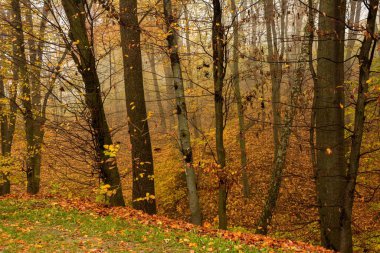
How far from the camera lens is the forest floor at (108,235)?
6.54 metres

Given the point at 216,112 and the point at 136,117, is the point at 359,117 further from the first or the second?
the point at 136,117

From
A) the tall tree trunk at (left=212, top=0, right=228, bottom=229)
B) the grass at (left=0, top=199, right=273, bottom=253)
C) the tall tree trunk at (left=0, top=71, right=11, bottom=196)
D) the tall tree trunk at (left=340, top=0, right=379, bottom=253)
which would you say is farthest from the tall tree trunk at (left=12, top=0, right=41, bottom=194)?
the tall tree trunk at (left=340, top=0, right=379, bottom=253)

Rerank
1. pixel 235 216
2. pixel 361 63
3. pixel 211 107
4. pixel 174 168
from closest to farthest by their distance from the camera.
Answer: pixel 361 63
pixel 235 216
pixel 174 168
pixel 211 107

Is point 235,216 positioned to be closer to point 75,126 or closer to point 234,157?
point 234,157

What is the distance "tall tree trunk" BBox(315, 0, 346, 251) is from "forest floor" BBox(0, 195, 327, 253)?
1.13m

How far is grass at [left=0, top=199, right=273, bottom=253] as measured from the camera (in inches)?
255

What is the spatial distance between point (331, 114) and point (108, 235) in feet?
17.2

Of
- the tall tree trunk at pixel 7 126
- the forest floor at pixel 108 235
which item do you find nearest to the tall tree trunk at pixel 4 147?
the tall tree trunk at pixel 7 126

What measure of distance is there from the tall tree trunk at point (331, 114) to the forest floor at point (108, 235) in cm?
113

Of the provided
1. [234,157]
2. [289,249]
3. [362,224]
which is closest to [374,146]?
[362,224]

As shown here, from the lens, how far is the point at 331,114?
292 inches

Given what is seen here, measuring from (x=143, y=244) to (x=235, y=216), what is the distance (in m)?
10.1

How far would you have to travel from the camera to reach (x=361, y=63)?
6664 mm

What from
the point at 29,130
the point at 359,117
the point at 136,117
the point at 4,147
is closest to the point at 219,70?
the point at 359,117
